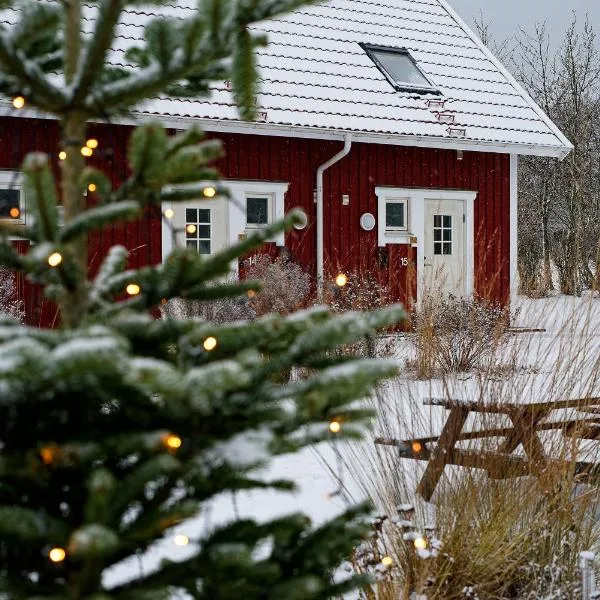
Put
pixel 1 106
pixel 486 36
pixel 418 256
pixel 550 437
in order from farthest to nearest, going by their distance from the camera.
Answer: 1. pixel 486 36
2. pixel 418 256
3. pixel 1 106
4. pixel 550 437

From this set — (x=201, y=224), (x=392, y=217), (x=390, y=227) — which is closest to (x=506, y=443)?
(x=201, y=224)

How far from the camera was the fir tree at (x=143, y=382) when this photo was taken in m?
1.38

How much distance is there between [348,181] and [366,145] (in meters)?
0.57

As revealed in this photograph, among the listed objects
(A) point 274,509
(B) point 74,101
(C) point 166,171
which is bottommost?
(A) point 274,509

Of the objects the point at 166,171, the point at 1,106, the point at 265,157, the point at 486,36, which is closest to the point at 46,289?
the point at 166,171

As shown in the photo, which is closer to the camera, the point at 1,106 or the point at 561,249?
the point at 1,106

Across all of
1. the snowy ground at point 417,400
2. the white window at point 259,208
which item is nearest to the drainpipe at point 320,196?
the white window at point 259,208

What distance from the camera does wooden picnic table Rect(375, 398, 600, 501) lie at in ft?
12.7

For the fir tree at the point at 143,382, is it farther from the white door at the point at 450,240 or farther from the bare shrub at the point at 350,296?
the white door at the point at 450,240

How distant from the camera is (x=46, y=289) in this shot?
1719 millimetres

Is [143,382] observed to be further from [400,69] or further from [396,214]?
[400,69]

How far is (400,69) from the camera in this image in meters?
14.0

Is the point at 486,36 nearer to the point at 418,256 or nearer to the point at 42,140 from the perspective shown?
the point at 418,256

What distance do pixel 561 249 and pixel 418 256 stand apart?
45.7 feet
